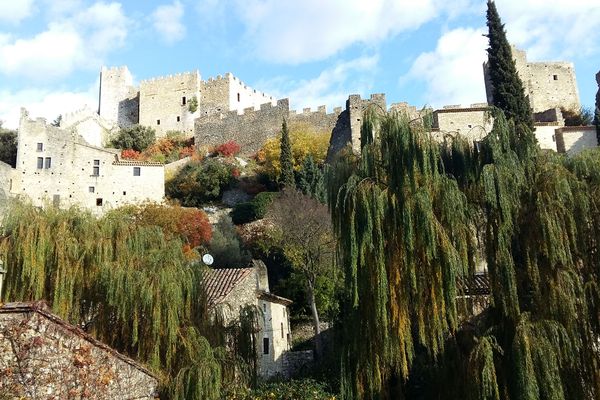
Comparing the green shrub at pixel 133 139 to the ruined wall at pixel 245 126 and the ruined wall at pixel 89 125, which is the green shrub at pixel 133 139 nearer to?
the ruined wall at pixel 89 125

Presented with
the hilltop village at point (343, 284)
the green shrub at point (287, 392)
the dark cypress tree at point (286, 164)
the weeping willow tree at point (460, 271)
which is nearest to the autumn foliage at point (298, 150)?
the dark cypress tree at point (286, 164)

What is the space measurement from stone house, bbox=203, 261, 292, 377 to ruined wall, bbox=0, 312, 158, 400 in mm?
7412

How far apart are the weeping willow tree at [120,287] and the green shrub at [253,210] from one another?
67.6 feet

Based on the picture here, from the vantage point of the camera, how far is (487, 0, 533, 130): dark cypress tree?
25.9 meters

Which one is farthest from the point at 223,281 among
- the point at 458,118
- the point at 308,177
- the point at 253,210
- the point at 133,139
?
the point at 133,139

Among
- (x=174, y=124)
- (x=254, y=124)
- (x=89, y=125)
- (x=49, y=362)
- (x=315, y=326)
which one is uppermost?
(x=174, y=124)

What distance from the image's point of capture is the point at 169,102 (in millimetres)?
57719

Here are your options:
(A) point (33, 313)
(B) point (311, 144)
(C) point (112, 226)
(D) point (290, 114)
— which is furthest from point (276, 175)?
(A) point (33, 313)

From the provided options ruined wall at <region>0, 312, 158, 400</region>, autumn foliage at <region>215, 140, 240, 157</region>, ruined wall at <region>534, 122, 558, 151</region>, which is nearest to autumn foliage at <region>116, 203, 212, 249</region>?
autumn foliage at <region>215, 140, 240, 157</region>

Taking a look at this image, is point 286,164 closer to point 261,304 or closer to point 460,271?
point 261,304

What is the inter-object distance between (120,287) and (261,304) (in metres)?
9.53

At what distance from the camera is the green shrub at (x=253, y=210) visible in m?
34.0

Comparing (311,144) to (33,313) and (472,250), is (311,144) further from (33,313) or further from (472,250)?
(33,313)

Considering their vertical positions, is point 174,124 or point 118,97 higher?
point 118,97
